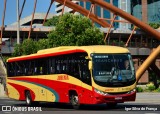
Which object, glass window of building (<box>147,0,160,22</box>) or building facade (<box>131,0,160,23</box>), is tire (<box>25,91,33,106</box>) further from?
glass window of building (<box>147,0,160,22</box>)

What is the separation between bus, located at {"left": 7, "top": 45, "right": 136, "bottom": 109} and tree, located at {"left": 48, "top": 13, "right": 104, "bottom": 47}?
725 inches

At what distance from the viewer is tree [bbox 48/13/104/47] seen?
146 ft

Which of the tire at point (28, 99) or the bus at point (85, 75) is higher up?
the bus at point (85, 75)

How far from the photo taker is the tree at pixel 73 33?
1752 inches

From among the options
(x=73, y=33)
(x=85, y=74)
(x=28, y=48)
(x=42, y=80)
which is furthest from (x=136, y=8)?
(x=85, y=74)

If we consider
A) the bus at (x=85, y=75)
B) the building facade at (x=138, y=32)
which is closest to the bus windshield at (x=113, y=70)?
the bus at (x=85, y=75)

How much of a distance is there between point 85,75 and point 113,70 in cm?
138

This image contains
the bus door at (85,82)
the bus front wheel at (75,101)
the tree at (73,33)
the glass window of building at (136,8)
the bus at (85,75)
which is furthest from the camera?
the glass window of building at (136,8)

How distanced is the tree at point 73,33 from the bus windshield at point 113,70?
2248 cm

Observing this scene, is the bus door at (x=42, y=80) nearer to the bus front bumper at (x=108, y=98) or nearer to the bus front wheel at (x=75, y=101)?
the bus front wheel at (x=75, y=101)

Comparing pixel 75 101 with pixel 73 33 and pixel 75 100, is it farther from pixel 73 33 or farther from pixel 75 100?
pixel 73 33

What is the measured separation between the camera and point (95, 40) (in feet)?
150

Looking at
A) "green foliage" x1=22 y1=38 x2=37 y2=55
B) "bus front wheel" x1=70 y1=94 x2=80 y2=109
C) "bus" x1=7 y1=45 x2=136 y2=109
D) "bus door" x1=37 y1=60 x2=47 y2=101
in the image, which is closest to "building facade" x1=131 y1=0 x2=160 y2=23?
"green foliage" x1=22 y1=38 x2=37 y2=55

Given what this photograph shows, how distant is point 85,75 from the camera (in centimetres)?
2166
